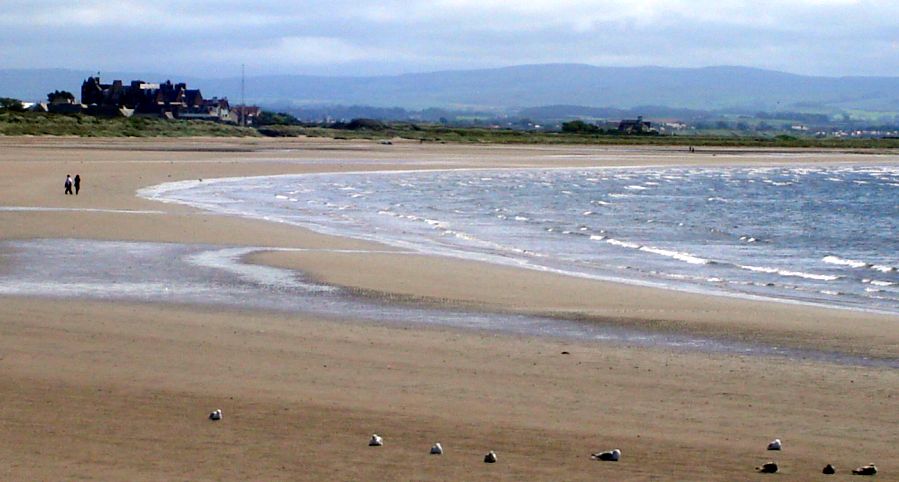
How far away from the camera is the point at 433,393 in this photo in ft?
28.5

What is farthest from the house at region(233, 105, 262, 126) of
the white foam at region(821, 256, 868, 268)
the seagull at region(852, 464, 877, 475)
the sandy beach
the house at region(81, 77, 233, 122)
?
the seagull at region(852, 464, 877, 475)

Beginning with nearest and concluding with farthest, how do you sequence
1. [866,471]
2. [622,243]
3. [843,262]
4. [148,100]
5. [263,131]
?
[866,471], [843,262], [622,243], [263,131], [148,100]

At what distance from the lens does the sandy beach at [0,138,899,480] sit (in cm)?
691

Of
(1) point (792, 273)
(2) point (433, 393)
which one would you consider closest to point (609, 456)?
(2) point (433, 393)

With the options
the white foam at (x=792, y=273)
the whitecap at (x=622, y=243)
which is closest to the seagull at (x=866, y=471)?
the white foam at (x=792, y=273)

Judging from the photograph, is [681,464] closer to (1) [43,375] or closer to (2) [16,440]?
(2) [16,440]

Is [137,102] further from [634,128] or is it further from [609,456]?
[609,456]

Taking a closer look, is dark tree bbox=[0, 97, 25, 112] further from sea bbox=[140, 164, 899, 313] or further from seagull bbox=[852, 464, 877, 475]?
seagull bbox=[852, 464, 877, 475]

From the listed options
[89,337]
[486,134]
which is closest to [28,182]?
[89,337]

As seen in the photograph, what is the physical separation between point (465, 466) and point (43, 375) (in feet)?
12.1

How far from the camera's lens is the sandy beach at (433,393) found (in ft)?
22.7

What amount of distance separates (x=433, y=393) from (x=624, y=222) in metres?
20.9

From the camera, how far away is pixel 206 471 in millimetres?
6617

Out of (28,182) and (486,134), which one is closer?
(28,182)
